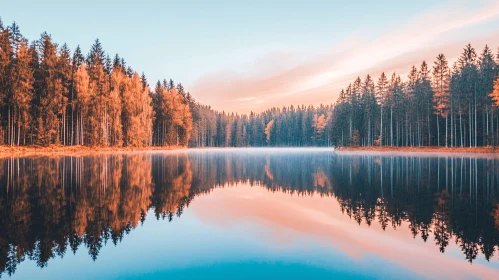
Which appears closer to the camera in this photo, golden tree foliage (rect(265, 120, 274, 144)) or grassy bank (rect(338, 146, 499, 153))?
grassy bank (rect(338, 146, 499, 153))

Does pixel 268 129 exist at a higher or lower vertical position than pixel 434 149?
higher

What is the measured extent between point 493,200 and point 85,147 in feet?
199

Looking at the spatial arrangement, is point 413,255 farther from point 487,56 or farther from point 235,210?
point 487,56

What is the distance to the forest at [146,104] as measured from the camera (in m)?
50.5

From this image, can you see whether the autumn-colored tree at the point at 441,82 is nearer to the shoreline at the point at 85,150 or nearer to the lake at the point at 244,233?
the shoreline at the point at 85,150

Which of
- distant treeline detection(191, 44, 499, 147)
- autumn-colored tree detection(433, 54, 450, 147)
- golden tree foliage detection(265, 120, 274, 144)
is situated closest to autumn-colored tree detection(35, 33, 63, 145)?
distant treeline detection(191, 44, 499, 147)

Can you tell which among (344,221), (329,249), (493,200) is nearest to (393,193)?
(493,200)

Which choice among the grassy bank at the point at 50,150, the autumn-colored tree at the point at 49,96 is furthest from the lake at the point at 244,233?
the autumn-colored tree at the point at 49,96

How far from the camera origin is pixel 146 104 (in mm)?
77000

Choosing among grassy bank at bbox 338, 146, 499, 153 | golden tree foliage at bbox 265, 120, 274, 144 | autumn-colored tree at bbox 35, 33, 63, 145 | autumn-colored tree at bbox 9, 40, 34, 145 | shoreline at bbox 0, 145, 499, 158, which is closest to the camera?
shoreline at bbox 0, 145, 499, 158

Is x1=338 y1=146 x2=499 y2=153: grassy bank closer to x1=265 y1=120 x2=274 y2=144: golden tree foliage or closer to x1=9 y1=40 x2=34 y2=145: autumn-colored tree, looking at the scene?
x1=9 y1=40 x2=34 y2=145: autumn-colored tree

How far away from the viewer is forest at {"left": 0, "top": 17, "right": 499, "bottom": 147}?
5047 centimetres

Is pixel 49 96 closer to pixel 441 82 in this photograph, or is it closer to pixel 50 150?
pixel 50 150

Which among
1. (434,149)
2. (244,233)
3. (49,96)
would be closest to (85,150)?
(49,96)
